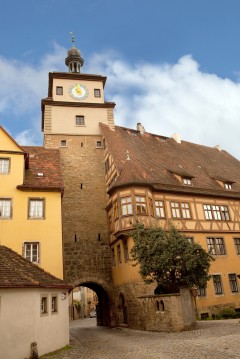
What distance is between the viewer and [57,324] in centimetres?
1284

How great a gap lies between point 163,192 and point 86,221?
20.3 feet

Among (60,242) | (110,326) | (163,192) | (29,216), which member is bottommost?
(110,326)

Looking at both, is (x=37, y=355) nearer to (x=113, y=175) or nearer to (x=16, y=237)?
(x=16, y=237)

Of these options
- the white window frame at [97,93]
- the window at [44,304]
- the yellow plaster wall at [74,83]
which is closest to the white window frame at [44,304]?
the window at [44,304]

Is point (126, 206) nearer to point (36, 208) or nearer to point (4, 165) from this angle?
point (36, 208)

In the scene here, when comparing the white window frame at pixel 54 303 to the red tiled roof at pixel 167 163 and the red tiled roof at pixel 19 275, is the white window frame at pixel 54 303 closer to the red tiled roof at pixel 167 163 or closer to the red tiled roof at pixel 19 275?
the red tiled roof at pixel 19 275

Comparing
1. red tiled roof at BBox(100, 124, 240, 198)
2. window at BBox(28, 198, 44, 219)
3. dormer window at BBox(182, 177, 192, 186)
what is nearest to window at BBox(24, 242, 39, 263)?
window at BBox(28, 198, 44, 219)

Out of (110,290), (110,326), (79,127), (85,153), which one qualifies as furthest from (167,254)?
(79,127)

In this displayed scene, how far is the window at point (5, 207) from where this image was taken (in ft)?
57.6

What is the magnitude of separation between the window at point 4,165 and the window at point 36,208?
88.8 inches

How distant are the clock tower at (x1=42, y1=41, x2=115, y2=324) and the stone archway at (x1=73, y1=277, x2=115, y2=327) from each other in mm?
77

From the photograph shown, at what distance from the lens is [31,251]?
56.8 feet

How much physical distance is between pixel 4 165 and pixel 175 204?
38.4 ft

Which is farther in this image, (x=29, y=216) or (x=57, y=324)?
(x=29, y=216)
